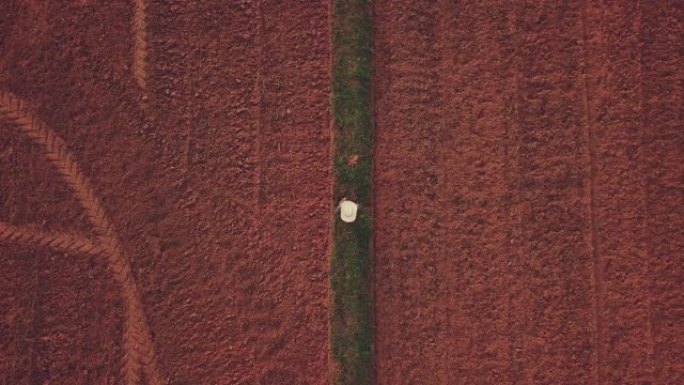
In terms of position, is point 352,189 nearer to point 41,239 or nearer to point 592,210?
point 592,210

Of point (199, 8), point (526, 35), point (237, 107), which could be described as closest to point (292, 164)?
point (237, 107)

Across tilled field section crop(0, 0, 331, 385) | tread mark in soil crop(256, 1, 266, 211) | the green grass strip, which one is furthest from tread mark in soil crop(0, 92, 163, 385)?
the green grass strip

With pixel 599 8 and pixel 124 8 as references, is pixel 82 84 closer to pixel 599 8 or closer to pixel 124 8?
pixel 124 8

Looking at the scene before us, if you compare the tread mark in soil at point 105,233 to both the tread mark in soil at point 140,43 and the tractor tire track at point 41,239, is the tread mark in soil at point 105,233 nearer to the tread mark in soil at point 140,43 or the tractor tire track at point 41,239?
the tractor tire track at point 41,239

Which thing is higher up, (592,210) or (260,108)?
(260,108)

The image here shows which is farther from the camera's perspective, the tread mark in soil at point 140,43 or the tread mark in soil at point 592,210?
the tread mark in soil at point 140,43

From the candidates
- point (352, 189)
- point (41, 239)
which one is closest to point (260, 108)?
point (352, 189)

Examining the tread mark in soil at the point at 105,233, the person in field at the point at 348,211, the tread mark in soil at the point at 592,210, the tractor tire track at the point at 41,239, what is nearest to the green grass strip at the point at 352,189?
the person in field at the point at 348,211
